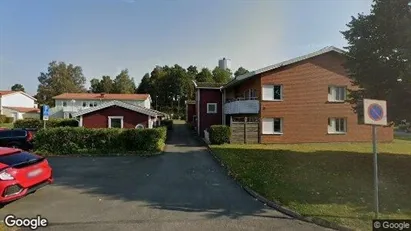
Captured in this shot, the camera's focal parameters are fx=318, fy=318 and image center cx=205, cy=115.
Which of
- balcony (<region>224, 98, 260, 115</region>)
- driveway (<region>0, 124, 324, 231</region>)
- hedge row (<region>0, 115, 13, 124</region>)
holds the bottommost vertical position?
driveway (<region>0, 124, 324, 231</region>)

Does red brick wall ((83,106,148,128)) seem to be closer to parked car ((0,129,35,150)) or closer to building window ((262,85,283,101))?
parked car ((0,129,35,150))

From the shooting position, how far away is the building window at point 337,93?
90.4 ft

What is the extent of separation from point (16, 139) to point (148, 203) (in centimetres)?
1587

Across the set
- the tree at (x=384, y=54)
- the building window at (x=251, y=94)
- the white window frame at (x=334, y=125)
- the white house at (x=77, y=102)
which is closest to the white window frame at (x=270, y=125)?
the building window at (x=251, y=94)

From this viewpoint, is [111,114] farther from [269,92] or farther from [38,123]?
[38,123]

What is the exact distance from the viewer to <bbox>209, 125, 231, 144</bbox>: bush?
24531 millimetres

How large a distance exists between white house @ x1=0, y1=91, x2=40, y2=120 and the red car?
63697 millimetres

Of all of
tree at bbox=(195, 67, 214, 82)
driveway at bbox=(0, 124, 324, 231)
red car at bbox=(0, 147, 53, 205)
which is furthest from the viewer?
tree at bbox=(195, 67, 214, 82)

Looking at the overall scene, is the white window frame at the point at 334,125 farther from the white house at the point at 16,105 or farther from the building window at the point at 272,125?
the white house at the point at 16,105

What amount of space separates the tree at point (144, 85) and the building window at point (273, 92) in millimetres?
73339

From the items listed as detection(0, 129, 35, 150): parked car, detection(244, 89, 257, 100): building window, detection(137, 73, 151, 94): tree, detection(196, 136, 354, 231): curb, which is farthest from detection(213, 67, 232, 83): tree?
detection(196, 136, 354, 231): curb

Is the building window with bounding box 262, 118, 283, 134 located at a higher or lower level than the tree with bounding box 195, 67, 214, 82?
lower

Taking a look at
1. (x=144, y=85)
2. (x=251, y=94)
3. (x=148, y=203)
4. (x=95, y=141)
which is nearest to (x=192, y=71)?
(x=144, y=85)

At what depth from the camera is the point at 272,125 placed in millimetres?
26562
